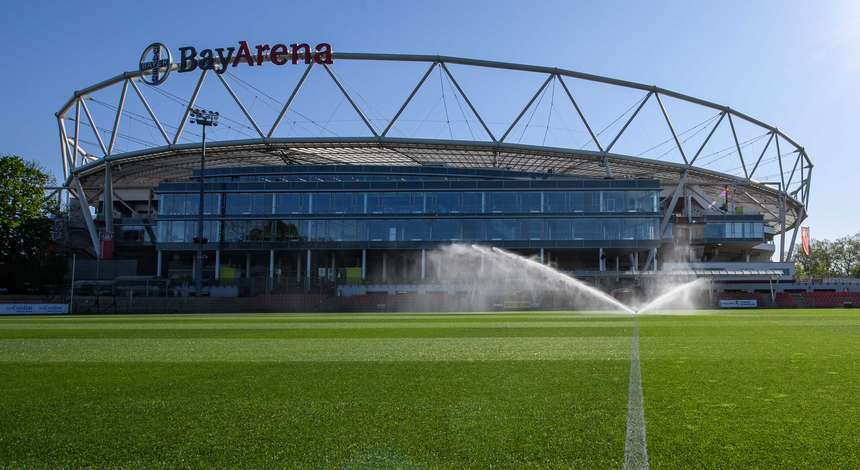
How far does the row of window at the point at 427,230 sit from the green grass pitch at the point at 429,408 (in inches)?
2461

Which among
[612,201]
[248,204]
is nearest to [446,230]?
[612,201]

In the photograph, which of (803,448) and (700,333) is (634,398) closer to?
(803,448)

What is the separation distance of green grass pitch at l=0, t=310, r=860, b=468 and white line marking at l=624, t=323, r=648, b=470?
0.27 ft

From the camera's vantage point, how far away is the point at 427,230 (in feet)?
254

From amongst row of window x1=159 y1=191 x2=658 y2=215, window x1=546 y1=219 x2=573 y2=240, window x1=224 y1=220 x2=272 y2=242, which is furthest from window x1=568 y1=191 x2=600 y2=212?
window x1=224 y1=220 x2=272 y2=242

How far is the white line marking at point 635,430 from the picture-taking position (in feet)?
18.0

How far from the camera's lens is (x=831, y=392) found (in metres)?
8.34

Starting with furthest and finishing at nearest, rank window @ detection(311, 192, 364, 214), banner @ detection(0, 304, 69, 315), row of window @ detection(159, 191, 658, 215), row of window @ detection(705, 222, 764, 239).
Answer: row of window @ detection(705, 222, 764, 239) < window @ detection(311, 192, 364, 214) < row of window @ detection(159, 191, 658, 215) < banner @ detection(0, 304, 69, 315)

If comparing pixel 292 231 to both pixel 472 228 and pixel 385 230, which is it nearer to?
pixel 385 230

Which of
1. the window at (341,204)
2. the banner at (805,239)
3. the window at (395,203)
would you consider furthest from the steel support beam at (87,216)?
the banner at (805,239)

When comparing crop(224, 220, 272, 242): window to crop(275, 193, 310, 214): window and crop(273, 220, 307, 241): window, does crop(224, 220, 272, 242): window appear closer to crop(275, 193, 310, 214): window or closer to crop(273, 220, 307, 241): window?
crop(273, 220, 307, 241): window

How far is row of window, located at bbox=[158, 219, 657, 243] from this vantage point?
7681 centimetres

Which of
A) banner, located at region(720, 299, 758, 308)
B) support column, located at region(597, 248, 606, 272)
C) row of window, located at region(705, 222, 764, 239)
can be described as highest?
row of window, located at region(705, 222, 764, 239)

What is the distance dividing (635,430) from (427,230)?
70.9 meters
